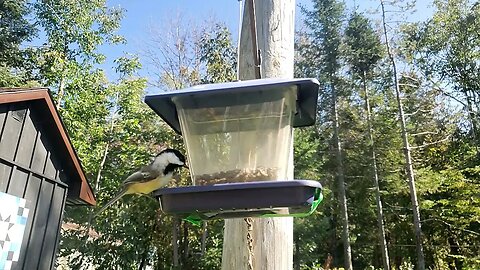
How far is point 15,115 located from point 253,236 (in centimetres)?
243

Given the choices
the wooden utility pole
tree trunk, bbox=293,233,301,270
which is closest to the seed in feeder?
the wooden utility pole

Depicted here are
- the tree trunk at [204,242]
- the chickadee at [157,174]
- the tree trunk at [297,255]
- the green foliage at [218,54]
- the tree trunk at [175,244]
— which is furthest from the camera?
the tree trunk at [297,255]

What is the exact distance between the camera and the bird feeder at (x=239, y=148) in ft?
2.94

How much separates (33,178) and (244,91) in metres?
2.68

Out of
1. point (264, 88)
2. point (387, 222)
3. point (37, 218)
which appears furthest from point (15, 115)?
point (387, 222)

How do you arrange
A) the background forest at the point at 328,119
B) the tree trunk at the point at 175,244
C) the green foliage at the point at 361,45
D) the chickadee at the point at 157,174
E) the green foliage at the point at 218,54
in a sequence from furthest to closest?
the green foliage at the point at 361,45 < the green foliage at the point at 218,54 < the tree trunk at the point at 175,244 < the background forest at the point at 328,119 < the chickadee at the point at 157,174

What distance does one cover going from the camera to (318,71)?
11.4 meters

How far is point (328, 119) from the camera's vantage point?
38.8 feet

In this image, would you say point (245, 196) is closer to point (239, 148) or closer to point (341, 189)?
point (239, 148)

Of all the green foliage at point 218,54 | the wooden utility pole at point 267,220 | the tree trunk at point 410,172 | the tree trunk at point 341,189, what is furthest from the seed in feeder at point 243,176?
the tree trunk at point 341,189

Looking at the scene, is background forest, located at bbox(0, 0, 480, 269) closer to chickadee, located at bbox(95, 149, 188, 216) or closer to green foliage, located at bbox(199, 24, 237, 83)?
green foliage, located at bbox(199, 24, 237, 83)

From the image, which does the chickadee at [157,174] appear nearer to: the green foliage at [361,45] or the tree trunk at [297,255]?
the tree trunk at [297,255]

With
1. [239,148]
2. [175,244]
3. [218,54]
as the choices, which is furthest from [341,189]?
[239,148]

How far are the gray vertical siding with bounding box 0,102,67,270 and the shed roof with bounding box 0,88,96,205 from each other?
0.22 feet
